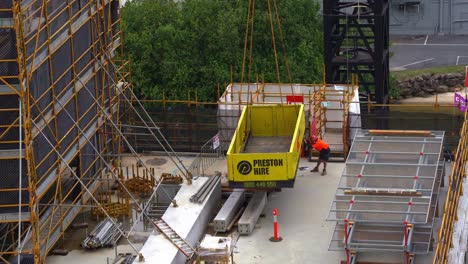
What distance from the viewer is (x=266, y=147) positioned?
127 ft

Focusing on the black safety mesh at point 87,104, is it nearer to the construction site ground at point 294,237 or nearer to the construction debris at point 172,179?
the construction debris at point 172,179

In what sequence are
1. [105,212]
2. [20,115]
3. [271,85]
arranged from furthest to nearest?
[271,85] < [105,212] < [20,115]

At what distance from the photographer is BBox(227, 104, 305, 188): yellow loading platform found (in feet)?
116

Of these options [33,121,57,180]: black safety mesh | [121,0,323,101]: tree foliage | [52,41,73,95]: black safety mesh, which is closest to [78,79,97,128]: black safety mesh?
[52,41,73,95]: black safety mesh

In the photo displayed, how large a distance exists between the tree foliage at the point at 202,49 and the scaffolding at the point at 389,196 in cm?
1695

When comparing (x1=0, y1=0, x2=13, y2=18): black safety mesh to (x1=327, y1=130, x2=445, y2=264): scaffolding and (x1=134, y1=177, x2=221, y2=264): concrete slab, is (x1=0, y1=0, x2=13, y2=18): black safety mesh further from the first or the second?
(x1=327, y1=130, x2=445, y2=264): scaffolding

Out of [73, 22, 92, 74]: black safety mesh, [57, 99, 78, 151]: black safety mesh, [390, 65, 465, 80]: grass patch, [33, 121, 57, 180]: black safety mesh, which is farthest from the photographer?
[390, 65, 465, 80]: grass patch

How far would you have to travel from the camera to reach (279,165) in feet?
116

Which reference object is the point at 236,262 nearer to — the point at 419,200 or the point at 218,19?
the point at 419,200

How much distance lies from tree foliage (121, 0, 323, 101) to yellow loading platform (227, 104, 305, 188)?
12.8m

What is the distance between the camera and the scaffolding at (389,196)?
104 ft

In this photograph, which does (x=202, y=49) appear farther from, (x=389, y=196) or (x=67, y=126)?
(x=389, y=196)

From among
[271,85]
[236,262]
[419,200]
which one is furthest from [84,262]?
[271,85]

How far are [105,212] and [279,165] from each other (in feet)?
16.6
